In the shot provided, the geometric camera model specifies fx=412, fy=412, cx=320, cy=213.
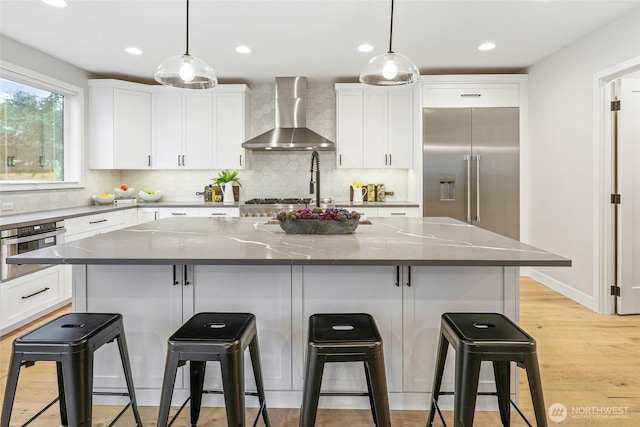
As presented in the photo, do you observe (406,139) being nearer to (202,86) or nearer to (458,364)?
(202,86)

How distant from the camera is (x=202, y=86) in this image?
2.62 meters

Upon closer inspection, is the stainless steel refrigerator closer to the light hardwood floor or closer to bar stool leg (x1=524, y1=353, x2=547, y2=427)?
the light hardwood floor

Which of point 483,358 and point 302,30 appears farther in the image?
point 302,30

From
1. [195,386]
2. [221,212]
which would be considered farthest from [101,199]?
[195,386]

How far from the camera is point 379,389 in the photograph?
158 cm

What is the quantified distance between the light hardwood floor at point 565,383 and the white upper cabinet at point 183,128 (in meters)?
2.50

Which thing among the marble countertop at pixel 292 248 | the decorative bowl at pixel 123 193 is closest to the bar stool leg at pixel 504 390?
the marble countertop at pixel 292 248

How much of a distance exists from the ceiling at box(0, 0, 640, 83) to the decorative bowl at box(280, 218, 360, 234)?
1775 mm

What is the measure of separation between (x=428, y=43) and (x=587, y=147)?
1.77 meters

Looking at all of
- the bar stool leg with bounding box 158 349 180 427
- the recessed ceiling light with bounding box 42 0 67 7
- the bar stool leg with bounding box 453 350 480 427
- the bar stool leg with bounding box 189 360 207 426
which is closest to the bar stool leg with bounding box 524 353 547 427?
the bar stool leg with bounding box 453 350 480 427

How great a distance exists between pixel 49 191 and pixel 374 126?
12.1 ft

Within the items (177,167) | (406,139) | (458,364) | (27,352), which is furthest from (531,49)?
(27,352)

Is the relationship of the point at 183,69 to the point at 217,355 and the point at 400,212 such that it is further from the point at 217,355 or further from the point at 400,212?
the point at 400,212

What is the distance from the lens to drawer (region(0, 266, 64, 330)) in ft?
10.5
